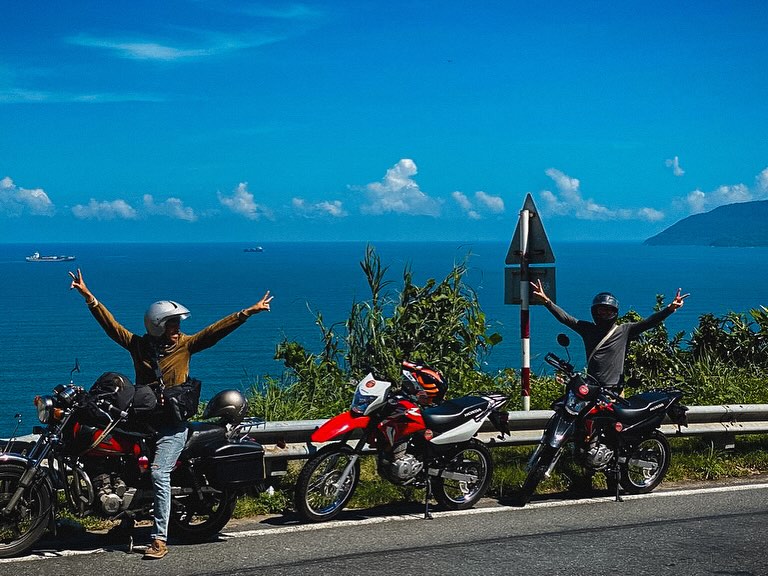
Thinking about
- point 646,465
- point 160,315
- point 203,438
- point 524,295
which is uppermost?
point 524,295

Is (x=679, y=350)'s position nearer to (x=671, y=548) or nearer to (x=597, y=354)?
(x=597, y=354)

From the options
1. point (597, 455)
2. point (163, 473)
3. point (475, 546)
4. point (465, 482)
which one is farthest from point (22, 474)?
point (597, 455)

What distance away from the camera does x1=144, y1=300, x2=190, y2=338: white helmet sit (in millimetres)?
7211

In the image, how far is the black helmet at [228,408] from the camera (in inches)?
297

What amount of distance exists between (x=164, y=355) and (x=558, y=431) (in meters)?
Answer: 3.35

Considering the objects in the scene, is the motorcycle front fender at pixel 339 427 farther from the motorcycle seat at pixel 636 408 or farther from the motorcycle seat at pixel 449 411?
the motorcycle seat at pixel 636 408

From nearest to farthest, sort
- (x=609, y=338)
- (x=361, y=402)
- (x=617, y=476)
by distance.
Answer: (x=361, y=402) < (x=617, y=476) < (x=609, y=338)

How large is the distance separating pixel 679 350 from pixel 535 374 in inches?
92.0

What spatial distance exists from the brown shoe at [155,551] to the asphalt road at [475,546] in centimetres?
5

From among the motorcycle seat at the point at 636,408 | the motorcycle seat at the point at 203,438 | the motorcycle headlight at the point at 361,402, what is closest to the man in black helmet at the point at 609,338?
the motorcycle seat at the point at 636,408

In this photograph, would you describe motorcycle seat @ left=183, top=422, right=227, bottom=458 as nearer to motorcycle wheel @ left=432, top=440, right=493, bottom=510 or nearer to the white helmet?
the white helmet

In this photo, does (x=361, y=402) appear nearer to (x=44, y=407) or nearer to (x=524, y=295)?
(x=44, y=407)

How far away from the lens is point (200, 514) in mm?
7391

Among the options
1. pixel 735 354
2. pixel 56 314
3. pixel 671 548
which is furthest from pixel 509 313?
pixel 671 548
